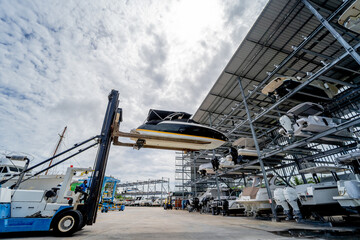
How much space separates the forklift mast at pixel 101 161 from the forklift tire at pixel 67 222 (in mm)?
309

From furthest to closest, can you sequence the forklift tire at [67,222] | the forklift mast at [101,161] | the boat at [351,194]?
the forklift mast at [101,161] → the boat at [351,194] → the forklift tire at [67,222]

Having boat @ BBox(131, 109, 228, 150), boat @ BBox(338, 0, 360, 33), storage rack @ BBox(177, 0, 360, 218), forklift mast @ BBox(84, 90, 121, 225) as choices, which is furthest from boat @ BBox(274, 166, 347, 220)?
forklift mast @ BBox(84, 90, 121, 225)

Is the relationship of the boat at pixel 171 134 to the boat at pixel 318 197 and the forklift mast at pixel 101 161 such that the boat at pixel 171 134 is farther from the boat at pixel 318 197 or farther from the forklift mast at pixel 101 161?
the boat at pixel 318 197

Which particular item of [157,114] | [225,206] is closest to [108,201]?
[225,206]

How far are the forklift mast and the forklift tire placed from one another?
31 cm

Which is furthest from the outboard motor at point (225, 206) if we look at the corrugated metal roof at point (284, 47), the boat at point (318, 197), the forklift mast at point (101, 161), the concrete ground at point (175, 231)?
the forklift mast at point (101, 161)

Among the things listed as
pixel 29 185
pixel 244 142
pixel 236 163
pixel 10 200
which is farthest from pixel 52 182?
pixel 244 142

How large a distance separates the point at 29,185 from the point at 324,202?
15.4m

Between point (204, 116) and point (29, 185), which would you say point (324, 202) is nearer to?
point (204, 116)

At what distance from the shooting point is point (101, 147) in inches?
201

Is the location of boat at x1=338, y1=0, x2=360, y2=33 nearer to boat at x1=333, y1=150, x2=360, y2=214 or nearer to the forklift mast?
boat at x1=333, y1=150, x2=360, y2=214

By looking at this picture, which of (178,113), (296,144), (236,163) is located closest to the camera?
(178,113)

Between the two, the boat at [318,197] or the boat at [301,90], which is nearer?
the boat at [318,197]

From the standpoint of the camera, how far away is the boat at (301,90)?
8039 mm
